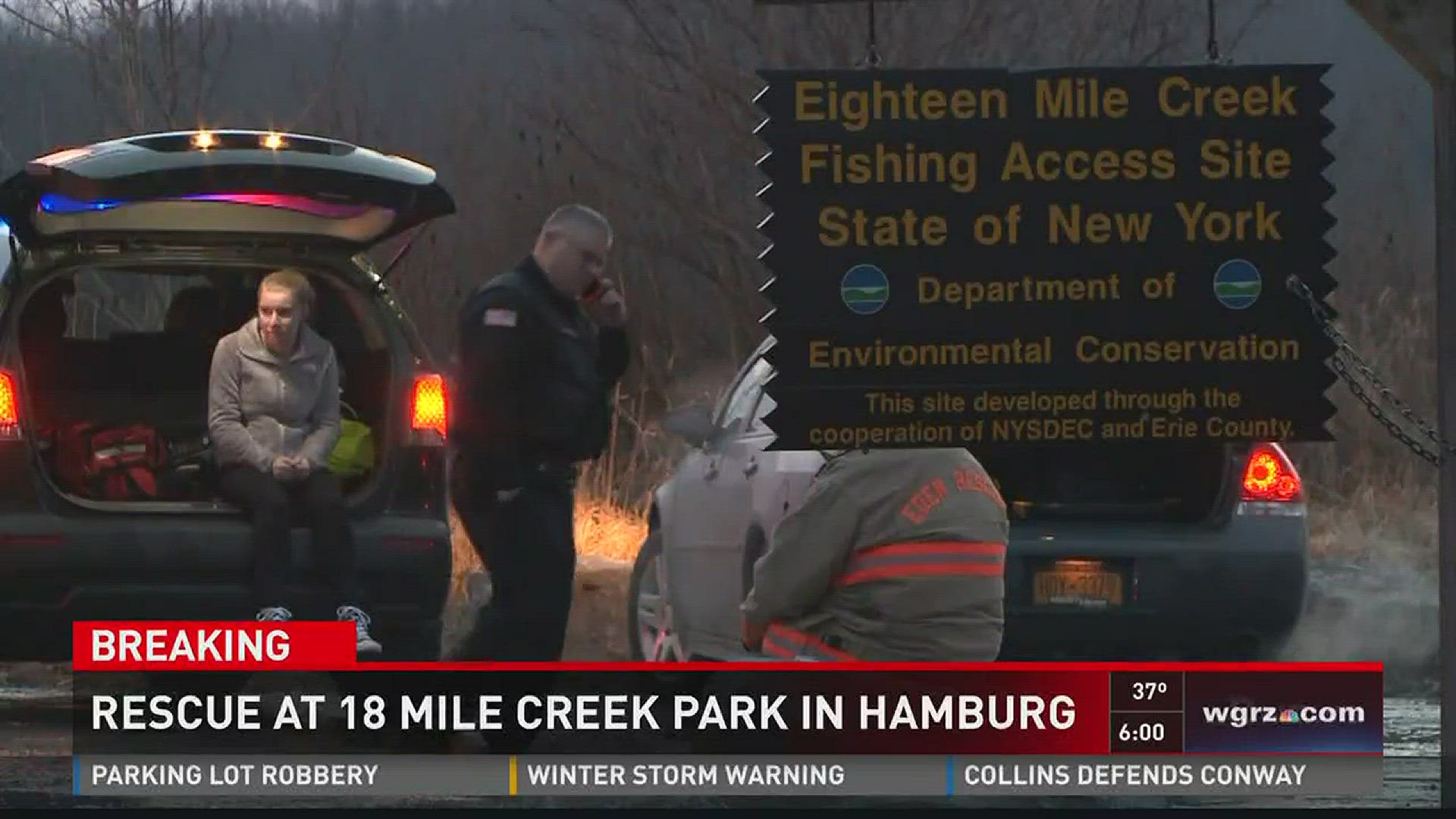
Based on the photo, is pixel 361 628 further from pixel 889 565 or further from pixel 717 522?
pixel 889 565

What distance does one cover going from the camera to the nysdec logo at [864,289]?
633 cm

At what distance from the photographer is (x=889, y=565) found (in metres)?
6.01

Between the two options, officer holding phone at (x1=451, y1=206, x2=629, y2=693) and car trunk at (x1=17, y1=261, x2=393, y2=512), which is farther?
car trunk at (x1=17, y1=261, x2=393, y2=512)

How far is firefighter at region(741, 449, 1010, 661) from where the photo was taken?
5.99 meters

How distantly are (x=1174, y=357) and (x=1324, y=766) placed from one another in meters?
1.08

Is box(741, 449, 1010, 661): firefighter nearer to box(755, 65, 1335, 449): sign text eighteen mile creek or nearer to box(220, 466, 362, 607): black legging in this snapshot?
box(755, 65, 1335, 449): sign text eighteen mile creek

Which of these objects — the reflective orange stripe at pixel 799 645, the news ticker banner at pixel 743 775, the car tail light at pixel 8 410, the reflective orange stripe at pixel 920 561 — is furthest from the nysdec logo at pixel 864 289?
the car tail light at pixel 8 410

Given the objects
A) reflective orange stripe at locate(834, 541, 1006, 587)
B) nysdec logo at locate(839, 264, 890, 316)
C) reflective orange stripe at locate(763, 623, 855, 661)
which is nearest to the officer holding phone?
nysdec logo at locate(839, 264, 890, 316)

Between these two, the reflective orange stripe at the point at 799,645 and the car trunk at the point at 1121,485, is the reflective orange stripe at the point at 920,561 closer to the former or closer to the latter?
the reflective orange stripe at the point at 799,645

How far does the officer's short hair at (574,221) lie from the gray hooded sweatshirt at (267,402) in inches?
30.9

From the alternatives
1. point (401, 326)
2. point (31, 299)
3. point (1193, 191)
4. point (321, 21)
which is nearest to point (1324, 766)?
point (1193, 191)

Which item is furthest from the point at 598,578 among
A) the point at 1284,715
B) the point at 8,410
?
the point at 1284,715

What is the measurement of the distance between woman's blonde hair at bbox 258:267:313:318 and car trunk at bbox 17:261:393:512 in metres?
0.03

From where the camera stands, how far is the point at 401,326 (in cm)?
824
